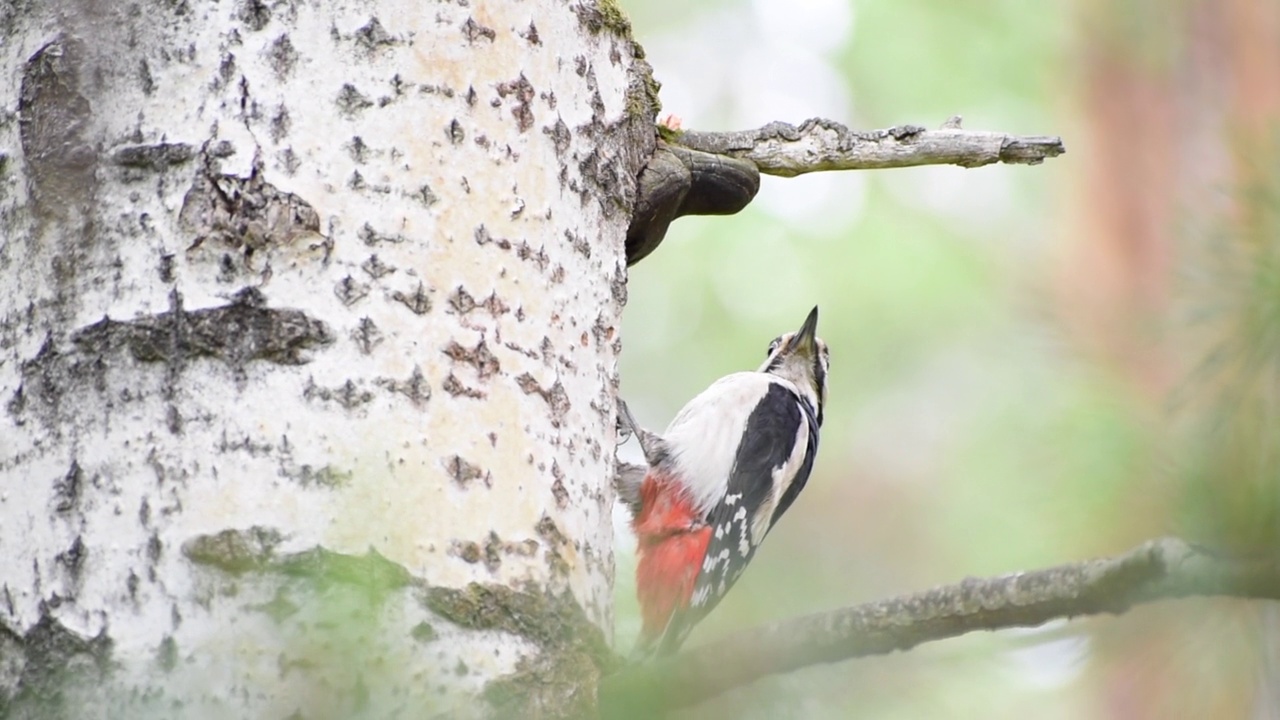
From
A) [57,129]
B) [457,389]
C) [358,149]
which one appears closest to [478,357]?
[457,389]

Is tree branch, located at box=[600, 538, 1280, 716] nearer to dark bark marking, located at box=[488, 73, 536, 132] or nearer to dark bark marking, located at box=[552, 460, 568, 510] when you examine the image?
dark bark marking, located at box=[552, 460, 568, 510]

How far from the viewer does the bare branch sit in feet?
7.20

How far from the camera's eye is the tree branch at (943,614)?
1013mm

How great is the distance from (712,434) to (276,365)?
2.22 metres

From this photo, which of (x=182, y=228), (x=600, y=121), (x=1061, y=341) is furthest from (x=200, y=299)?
(x=1061, y=341)

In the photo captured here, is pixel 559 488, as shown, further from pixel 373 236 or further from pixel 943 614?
pixel 943 614

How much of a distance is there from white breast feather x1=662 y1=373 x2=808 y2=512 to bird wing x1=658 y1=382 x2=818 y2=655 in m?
0.02

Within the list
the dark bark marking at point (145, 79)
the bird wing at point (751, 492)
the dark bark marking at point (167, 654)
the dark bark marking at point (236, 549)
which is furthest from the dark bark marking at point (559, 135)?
the bird wing at point (751, 492)

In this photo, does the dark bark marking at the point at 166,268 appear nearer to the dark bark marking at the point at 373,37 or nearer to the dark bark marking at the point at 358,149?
the dark bark marking at the point at 358,149

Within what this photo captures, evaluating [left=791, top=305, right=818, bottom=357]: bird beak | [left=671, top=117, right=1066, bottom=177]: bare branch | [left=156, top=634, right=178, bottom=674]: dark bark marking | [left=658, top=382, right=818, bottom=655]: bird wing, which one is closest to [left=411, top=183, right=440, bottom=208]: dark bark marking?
[left=156, top=634, right=178, bottom=674]: dark bark marking

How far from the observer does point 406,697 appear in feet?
4.26

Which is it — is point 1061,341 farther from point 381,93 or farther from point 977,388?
point 977,388

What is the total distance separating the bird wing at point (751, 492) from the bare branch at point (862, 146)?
47.8 inches

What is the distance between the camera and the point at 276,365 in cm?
148
